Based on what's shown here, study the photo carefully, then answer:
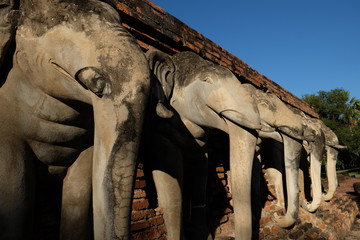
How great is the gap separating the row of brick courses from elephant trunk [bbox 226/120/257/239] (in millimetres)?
1289

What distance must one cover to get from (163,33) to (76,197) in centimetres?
208

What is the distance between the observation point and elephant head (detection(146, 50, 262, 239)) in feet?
8.14

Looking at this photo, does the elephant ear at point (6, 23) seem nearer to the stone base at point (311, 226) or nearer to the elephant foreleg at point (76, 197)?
the elephant foreleg at point (76, 197)

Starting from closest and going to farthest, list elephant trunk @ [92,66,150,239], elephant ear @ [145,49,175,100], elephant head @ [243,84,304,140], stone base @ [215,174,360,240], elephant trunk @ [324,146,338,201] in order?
elephant trunk @ [92,66,150,239]
elephant ear @ [145,49,175,100]
elephant head @ [243,84,304,140]
stone base @ [215,174,360,240]
elephant trunk @ [324,146,338,201]

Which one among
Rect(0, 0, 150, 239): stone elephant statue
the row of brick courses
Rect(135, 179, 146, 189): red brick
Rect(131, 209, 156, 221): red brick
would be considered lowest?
Rect(131, 209, 156, 221): red brick

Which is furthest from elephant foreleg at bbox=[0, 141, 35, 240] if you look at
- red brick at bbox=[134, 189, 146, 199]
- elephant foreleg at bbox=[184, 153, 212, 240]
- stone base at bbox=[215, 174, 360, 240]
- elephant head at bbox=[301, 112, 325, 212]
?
elephant head at bbox=[301, 112, 325, 212]

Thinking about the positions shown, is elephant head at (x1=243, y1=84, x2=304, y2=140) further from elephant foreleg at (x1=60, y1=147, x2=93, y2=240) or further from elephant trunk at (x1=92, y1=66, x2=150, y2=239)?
elephant trunk at (x1=92, y1=66, x2=150, y2=239)

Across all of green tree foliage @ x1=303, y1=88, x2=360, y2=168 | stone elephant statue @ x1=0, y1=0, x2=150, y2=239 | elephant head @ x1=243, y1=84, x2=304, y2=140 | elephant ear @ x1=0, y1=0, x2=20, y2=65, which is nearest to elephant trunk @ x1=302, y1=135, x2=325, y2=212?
elephant head @ x1=243, y1=84, x2=304, y2=140

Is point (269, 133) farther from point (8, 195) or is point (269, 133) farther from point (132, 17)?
point (8, 195)

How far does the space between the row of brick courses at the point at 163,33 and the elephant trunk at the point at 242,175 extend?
129 cm

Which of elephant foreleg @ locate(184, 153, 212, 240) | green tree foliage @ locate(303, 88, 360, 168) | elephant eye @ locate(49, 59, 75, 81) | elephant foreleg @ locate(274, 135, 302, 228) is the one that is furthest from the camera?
green tree foliage @ locate(303, 88, 360, 168)

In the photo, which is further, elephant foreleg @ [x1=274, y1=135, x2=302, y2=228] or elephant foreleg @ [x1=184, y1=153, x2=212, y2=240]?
elephant foreleg @ [x1=274, y1=135, x2=302, y2=228]

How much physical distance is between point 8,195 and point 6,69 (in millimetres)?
560

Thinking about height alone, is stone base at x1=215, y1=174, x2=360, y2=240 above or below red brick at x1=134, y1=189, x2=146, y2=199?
below
